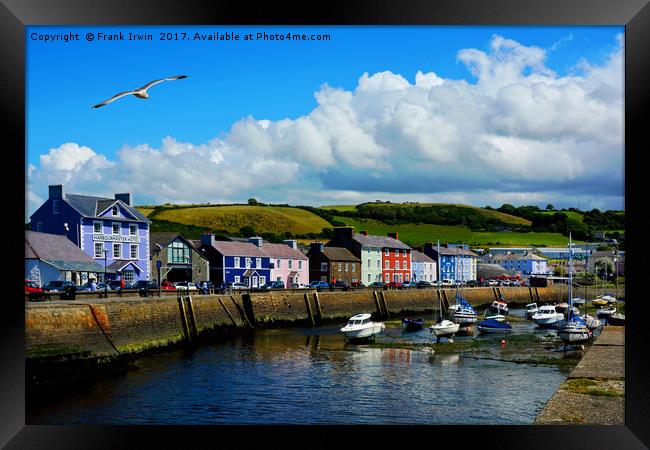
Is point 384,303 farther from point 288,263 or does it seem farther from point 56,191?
point 56,191

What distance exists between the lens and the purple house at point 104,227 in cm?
2870

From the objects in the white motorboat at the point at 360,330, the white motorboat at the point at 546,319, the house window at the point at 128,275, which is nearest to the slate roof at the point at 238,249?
the house window at the point at 128,275

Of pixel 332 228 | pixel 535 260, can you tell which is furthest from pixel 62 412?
pixel 535 260

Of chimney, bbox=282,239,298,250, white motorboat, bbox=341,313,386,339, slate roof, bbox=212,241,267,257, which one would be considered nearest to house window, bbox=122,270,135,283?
slate roof, bbox=212,241,267,257

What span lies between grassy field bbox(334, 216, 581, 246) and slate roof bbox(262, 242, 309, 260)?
404 cm

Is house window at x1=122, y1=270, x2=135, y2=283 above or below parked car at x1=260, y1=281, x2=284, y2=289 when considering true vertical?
above

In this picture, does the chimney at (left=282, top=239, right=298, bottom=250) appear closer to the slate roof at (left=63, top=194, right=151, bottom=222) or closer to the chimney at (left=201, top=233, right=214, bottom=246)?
the chimney at (left=201, top=233, right=214, bottom=246)

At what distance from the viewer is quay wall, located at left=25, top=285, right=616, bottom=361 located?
18.6 m

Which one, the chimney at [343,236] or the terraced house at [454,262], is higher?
the chimney at [343,236]

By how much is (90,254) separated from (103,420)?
16.2 meters

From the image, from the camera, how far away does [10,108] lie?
9.59m

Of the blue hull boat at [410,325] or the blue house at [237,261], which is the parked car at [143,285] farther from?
the blue hull boat at [410,325]

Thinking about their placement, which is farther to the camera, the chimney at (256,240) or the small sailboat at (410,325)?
the chimney at (256,240)
